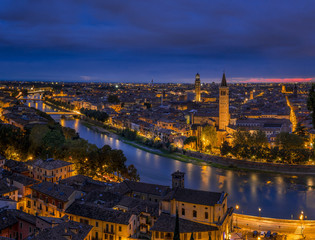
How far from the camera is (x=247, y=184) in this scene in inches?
392

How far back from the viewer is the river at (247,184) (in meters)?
7.89

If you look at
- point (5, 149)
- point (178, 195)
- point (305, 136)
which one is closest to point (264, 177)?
point (305, 136)

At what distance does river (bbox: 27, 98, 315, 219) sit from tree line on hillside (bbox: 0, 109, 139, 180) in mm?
1275

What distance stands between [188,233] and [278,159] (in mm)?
7460

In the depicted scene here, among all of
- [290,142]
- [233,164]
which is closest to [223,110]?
[290,142]

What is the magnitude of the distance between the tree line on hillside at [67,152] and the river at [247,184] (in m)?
1.27

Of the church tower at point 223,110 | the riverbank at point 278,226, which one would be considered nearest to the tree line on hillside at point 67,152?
the riverbank at point 278,226

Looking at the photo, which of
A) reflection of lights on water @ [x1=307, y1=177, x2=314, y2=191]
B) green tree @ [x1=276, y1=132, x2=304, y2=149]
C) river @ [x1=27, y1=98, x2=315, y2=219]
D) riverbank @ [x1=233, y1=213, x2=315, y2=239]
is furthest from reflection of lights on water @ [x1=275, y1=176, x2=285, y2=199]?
riverbank @ [x1=233, y1=213, x2=315, y2=239]

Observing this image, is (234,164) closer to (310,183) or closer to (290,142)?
(290,142)

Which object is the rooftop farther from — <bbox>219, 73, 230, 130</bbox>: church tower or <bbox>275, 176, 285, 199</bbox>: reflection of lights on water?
<bbox>219, 73, 230, 130</bbox>: church tower

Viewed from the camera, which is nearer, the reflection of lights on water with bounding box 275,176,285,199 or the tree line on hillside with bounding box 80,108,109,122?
the reflection of lights on water with bounding box 275,176,285,199

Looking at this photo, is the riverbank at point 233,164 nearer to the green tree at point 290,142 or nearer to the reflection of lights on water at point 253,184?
the reflection of lights on water at point 253,184

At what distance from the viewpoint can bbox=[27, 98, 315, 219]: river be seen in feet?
25.9

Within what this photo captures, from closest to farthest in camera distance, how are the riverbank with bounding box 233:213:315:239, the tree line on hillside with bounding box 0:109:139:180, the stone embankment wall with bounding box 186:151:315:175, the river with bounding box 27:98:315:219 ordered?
the riverbank with bounding box 233:213:315:239 < the river with bounding box 27:98:315:219 < the tree line on hillside with bounding box 0:109:139:180 < the stone embankment wall with bounding box 186:151:315:175
